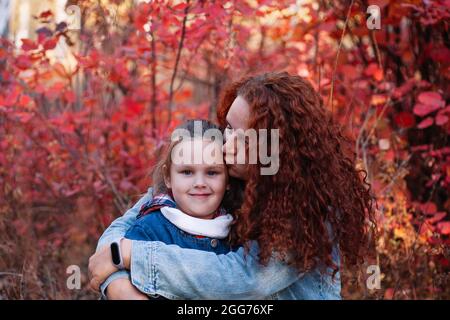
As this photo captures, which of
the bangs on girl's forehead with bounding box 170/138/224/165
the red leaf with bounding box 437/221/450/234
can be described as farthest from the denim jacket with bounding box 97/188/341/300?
the red leaf with bounding box 437/221/450/234

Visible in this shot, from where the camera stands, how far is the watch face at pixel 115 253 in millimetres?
2400

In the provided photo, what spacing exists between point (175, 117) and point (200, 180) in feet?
8.78

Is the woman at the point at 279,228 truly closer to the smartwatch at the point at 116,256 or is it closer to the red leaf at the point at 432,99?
the smartwatch at the point at 116,256

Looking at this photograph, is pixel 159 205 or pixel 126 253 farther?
pixel 159 205

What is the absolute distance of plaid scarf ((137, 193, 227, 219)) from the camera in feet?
8.44

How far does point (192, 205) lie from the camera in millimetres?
2539

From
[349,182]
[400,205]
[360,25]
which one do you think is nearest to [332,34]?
[360,25]

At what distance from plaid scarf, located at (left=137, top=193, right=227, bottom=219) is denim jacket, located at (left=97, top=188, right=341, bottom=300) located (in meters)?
0.19

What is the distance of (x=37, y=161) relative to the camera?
4.96 m

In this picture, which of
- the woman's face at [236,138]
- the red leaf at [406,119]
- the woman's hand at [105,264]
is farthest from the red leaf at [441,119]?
the woman's hand at [105,264]

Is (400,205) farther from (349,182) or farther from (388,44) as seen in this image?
(349,182)

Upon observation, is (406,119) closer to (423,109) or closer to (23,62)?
(423,109)

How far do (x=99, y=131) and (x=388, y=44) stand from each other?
2056mm

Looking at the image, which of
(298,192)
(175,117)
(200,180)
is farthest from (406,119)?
(200,180)
